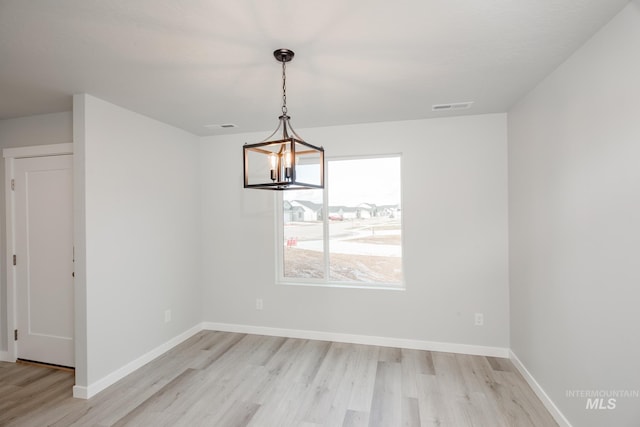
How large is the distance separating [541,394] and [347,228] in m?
2.36

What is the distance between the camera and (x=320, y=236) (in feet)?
13.1

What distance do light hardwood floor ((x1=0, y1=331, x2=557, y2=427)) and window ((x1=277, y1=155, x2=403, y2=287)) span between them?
34.4 inches

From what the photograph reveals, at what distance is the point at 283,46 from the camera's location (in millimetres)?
1946

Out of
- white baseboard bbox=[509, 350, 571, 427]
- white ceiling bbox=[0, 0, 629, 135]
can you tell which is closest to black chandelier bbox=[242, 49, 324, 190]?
white ceiling bbox=[0, 0, 629, 135]

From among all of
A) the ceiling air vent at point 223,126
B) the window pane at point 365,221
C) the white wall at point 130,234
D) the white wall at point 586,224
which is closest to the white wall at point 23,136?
the white wall at point 130,234

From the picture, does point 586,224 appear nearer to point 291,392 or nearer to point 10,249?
point 291,392

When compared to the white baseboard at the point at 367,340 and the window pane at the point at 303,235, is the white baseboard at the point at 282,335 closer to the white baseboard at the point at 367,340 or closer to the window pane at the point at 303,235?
the white baseboard at the point at 367,340

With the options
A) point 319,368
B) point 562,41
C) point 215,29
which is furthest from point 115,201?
point 562,41

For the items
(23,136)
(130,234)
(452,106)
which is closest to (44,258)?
(130,234)

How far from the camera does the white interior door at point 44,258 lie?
317cm

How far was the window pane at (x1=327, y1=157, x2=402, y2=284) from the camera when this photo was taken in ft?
12.3

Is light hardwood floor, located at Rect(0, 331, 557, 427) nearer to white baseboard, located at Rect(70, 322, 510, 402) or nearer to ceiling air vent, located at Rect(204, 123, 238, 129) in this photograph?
white baseboard, located at Rect(70, 322, 510, 402)

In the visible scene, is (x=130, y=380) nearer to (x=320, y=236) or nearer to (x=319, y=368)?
(x=319, y=368)

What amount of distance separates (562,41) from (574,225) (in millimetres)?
1159
